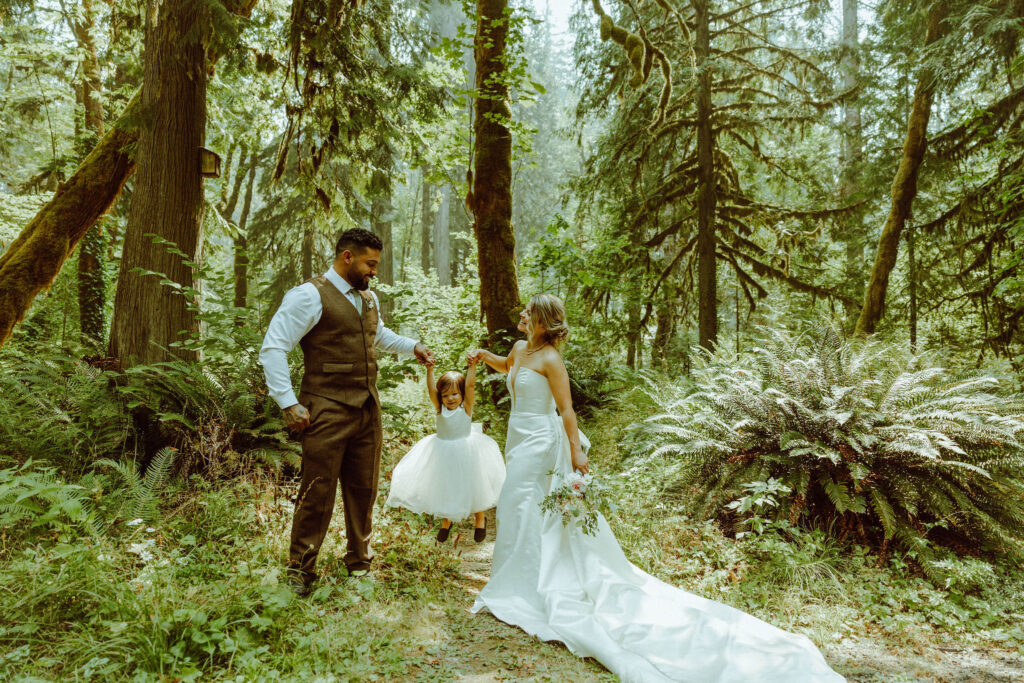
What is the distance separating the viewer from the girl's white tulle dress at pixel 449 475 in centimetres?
486

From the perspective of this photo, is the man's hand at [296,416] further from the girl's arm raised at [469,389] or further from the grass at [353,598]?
the girl's arm raised at [469,389]

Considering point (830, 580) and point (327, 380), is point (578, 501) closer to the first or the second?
point (327, 380)

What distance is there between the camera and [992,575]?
13.9ft

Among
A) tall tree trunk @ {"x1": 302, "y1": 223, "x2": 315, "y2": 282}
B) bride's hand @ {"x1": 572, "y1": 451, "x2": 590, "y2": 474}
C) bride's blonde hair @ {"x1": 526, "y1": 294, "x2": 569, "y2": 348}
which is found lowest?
bride's hand @ {"x1": 572, "y1": 451, "x2": 590, "y2": 474}

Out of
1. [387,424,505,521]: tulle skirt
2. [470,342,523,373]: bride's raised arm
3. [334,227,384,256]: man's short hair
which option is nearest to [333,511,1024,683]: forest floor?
[387,424,505,521]: tulle skirt

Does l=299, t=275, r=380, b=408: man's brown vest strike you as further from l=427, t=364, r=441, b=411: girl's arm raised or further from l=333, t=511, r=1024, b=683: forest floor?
l=333, t=511, r=1024, b=683: forest floor

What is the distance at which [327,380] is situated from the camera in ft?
12.3

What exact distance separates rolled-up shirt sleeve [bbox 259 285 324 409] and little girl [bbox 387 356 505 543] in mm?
1383

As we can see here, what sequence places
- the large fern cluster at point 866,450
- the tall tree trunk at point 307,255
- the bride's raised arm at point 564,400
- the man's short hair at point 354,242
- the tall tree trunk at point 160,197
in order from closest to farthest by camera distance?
the man's short hair at point 354,242 < the bride's raised arm at point 564,400 < the large fern cluster at point 866,450 < the tall tree trunk at point 160,197 < the tall tree trunk at point 307,255

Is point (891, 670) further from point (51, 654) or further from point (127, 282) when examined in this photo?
point (127, 282)

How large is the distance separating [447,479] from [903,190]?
8756 mm

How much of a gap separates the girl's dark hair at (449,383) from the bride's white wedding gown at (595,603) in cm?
75

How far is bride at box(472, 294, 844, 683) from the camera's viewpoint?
10.1 feet

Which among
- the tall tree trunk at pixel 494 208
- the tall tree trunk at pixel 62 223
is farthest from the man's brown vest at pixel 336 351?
the tall tree trunk at pixel 62 223
